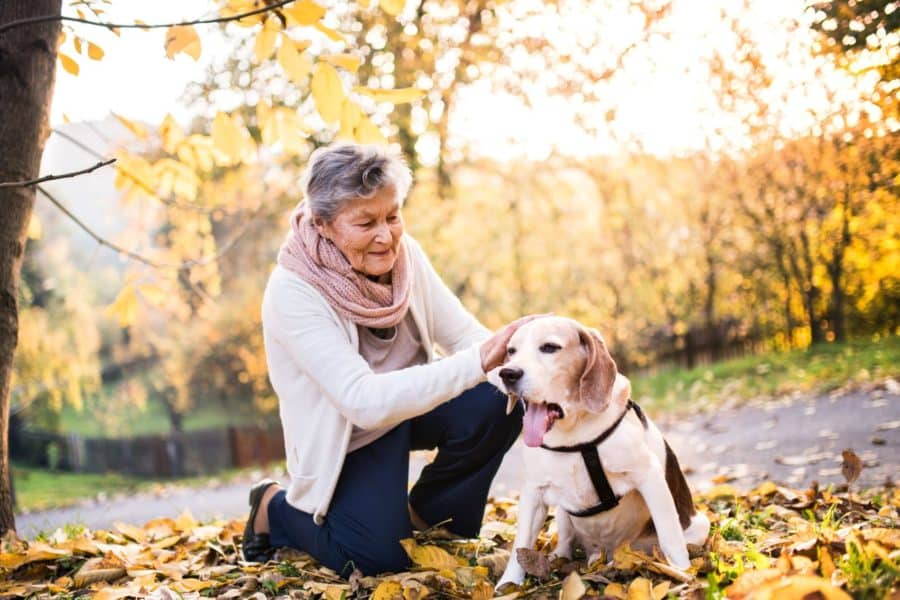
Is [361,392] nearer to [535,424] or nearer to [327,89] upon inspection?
[535,424]

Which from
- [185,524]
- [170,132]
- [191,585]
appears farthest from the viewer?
[185,524]

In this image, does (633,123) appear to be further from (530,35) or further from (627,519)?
(627,519)

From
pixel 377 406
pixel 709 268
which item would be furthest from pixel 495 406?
pixel 709 268

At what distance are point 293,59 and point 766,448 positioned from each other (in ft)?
15.2

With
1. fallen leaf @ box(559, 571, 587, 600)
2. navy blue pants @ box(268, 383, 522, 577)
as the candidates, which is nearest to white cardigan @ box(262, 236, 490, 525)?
navy blue pants @ box(268, 383, 522, 577)

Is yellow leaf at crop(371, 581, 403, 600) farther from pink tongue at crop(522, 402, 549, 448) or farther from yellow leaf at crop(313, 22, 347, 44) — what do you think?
yellow leaf at crop(313, 22, 347, 44)

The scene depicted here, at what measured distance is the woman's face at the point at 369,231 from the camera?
129 inches

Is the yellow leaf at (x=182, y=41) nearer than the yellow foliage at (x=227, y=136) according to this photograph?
Yes

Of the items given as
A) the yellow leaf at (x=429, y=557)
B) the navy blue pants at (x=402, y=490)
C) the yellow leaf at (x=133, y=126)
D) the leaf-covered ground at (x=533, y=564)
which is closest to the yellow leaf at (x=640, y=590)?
the leaf-covered ground at (x=533, y=564)

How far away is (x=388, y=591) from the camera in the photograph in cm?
272

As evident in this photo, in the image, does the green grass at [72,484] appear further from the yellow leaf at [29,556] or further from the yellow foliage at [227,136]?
the yellow foliage at [227,136]

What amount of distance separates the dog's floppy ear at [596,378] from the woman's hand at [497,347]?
0.24 metres

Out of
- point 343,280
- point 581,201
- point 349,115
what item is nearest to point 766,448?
point 343,280

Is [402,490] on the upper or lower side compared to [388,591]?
upper
